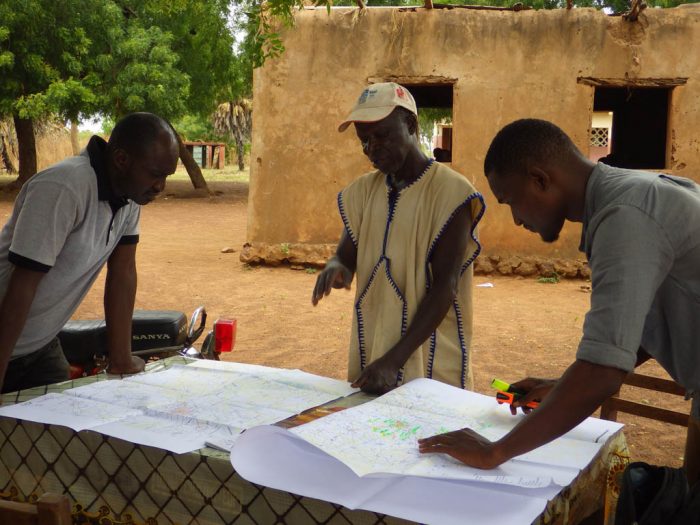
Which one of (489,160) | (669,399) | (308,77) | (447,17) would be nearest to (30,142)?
(308,77)

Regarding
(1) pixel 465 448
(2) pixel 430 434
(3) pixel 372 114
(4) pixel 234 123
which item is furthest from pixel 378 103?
(4) pixel 234 123

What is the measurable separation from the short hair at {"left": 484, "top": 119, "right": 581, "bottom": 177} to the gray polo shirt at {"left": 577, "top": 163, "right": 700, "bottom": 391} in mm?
127

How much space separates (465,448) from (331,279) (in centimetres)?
102

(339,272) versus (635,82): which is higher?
(635,82)

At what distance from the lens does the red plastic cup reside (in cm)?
312

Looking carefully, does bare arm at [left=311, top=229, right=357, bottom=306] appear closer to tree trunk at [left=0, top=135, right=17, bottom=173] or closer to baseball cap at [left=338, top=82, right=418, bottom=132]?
baseball cap at [left=338, top=82, right=418, bottom=132]

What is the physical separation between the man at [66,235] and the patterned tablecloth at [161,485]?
33cm

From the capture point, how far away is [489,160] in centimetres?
175

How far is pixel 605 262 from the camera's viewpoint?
1485 millimetres

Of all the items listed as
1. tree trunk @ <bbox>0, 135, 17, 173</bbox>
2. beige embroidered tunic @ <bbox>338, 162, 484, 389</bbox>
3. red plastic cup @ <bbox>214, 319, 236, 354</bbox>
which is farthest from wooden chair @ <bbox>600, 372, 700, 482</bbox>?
tree trunk @ <bbox>0, 135, 17, 173</bbox>

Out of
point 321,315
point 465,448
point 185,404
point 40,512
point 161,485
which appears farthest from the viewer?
point 321,315

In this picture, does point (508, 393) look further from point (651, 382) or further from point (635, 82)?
point (635, 82)

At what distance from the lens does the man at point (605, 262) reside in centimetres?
147

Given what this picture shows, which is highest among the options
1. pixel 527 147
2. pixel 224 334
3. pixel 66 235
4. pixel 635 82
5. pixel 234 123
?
pixel 635 82
